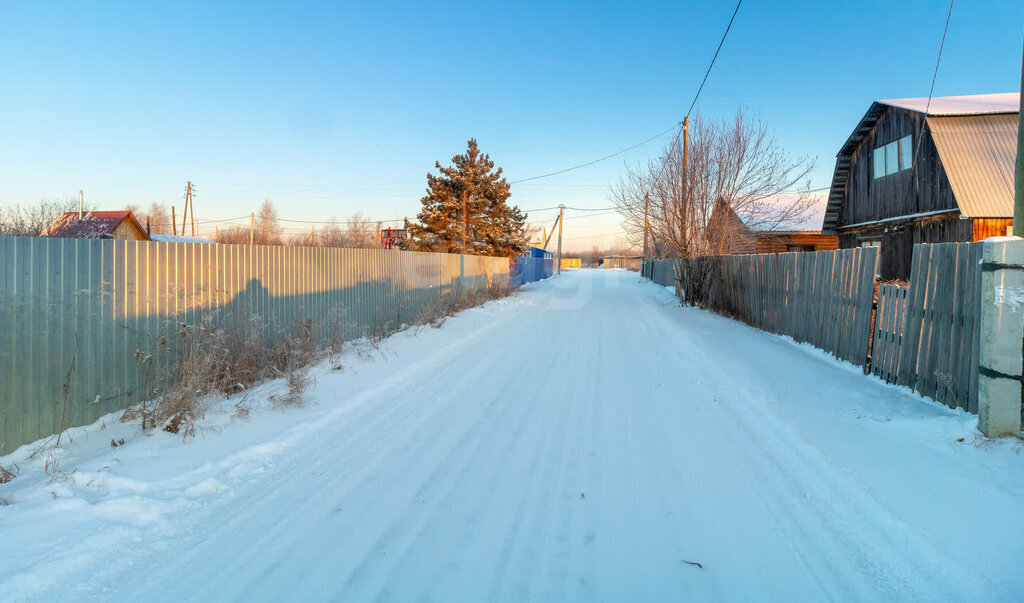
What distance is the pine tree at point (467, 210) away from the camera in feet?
89.3

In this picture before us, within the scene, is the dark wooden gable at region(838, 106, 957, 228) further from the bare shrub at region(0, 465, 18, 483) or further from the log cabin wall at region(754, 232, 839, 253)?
the bare shrub at region(0, 465, 18, 483)

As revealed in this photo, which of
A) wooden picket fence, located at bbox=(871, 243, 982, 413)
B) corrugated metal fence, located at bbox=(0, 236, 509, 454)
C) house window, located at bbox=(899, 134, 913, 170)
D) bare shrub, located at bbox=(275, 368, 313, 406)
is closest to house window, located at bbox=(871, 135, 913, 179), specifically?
house window, located at bbox=(899, 134, 913, 170)

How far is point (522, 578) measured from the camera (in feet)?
7.93

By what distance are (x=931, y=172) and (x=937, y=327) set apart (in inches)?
502

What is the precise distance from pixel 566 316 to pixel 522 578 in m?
11.9

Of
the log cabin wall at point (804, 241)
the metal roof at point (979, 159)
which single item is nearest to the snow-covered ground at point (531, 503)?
the metal roof at point (979, 159)

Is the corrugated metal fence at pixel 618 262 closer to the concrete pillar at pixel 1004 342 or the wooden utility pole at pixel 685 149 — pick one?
the wooden utility pole at pixel 685 149

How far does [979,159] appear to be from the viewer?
43.5ft

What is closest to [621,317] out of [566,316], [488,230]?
[566,316]

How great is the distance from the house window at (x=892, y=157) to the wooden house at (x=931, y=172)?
0.11 ft

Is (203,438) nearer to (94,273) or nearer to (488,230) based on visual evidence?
(94,273)

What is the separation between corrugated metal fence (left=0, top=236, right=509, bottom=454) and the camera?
3.91 meters

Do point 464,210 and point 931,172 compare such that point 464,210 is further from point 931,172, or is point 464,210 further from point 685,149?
point 931,172

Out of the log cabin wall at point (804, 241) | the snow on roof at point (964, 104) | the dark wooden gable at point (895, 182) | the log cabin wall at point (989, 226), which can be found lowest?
the log cabin wall at point (989, 226)
